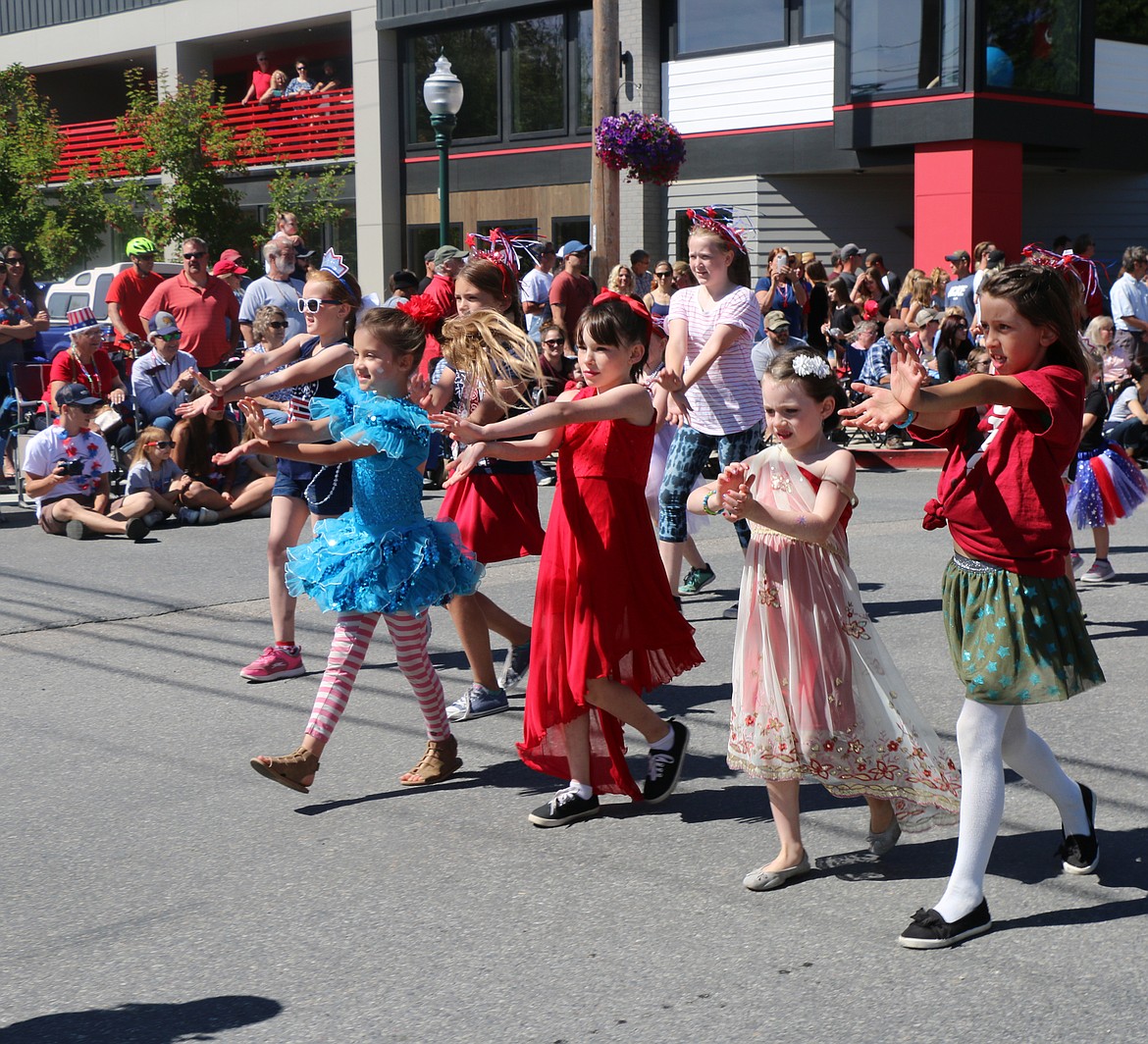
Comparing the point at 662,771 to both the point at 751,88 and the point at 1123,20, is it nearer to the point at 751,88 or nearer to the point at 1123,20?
the point at 751,88

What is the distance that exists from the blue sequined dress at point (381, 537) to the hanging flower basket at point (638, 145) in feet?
41.0

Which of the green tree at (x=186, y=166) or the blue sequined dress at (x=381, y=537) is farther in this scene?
the green tree at (x=186, y=166)

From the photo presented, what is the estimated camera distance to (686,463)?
7633 mm

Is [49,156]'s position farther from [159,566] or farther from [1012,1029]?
[1012,1029]

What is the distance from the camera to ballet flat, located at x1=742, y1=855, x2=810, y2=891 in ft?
14.0

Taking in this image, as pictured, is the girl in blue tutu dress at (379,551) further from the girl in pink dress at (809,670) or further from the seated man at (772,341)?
the seated man at (772,341)

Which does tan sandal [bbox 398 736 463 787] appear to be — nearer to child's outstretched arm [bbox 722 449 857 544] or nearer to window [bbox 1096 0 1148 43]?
child's outstretched arm [bbox 722 449 857 544]

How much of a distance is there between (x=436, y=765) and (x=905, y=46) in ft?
59.0

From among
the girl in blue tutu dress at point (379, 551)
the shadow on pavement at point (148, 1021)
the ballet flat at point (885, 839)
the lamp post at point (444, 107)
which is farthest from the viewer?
the lamp post at point (444, 107)

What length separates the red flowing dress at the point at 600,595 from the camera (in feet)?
15.8

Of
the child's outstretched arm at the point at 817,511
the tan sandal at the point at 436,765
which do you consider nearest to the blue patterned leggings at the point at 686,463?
the tan sandal at the point at 436,765

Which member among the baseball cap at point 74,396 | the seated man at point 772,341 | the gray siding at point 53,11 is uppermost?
the gray siding at point 53,11

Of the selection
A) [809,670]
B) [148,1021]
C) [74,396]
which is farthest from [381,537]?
[74,396]

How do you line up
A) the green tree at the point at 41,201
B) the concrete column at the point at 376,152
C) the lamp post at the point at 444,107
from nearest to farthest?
the lamp post at the point at 444,107
the concrete column at the point at 376,152
the green tree at the point at 41,201
